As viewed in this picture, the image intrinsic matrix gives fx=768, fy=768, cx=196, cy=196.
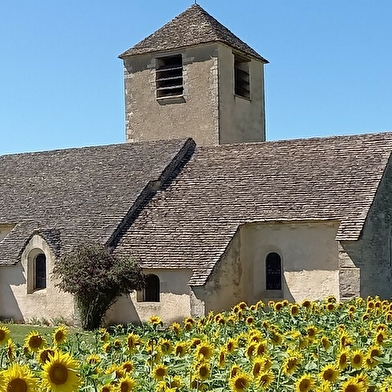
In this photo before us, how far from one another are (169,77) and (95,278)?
1153 centimetres

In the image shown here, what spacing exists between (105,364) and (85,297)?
671 inches

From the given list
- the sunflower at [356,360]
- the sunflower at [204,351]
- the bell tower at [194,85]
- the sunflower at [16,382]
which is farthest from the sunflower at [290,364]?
the bell tower at [194,85]

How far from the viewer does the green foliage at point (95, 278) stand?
74.9 ft

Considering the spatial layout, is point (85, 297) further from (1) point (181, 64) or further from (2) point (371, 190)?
(1) point (181, 64)

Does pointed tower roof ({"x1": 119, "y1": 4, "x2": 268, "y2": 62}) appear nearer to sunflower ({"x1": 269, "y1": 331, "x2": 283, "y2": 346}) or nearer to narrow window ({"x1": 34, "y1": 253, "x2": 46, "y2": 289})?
narrow window ({"x1": 34, "y1": 253, "x2": 46, "y2": 289})

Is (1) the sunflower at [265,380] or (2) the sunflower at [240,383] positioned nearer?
(2) the sunflower at [240,383]

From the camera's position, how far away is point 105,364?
263 inches

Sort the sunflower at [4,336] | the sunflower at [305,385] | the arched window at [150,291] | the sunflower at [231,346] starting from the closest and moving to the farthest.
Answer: the sunflower at [305,385] → the sunflower at [4,336] → the sunflower at [231,346] → the arched window at [150,291]

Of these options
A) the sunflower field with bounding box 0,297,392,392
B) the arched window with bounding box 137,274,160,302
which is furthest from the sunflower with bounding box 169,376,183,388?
the arched window with bounding box 137,274,160,302

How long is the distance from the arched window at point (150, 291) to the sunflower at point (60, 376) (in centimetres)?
1967

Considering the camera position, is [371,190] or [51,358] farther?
[371,190]

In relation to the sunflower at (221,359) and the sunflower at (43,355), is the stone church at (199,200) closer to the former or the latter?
the sunflower at (221,359)

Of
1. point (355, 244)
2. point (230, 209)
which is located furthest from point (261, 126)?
point (355, 244)

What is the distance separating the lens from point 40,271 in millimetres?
26547
